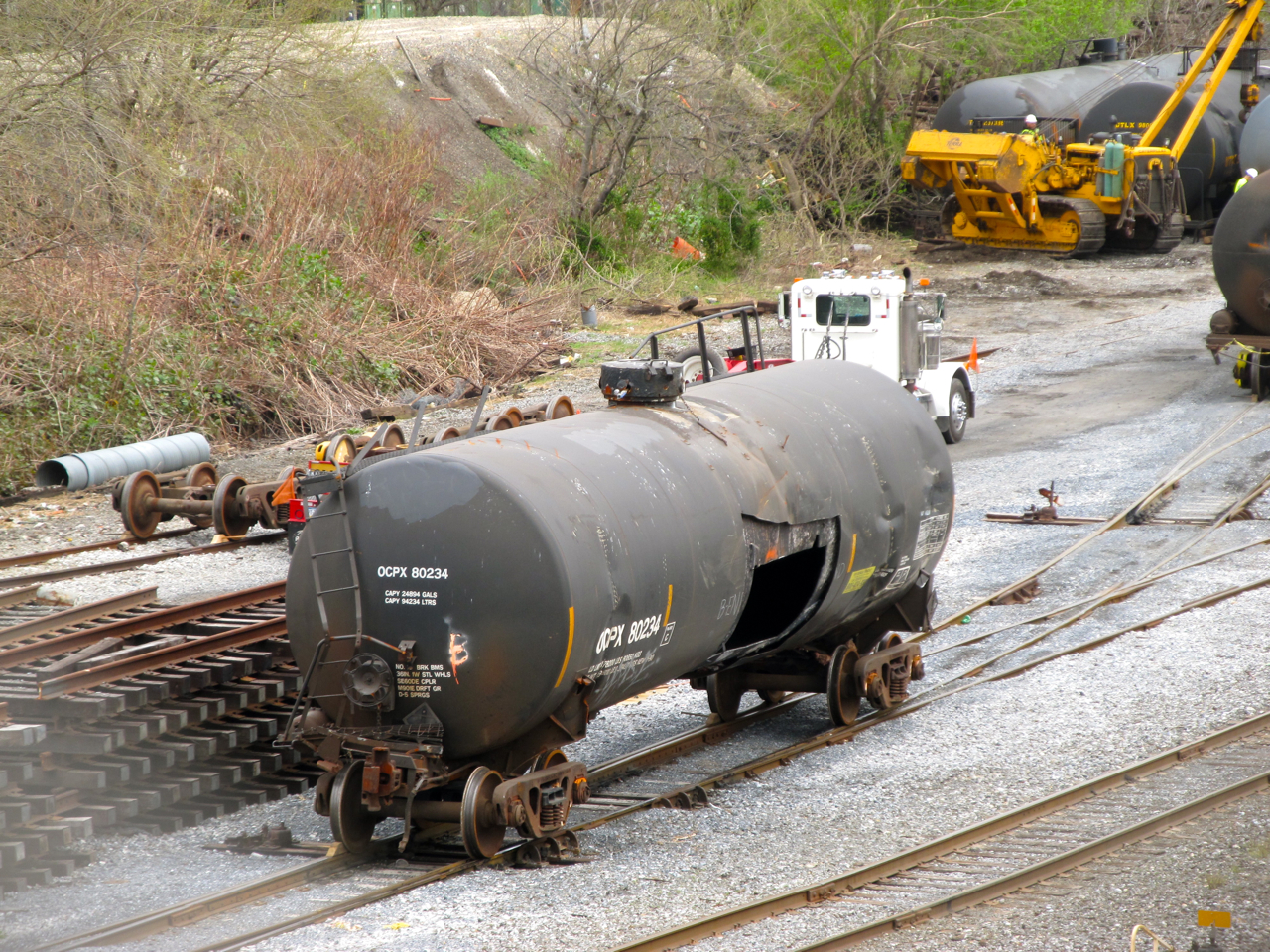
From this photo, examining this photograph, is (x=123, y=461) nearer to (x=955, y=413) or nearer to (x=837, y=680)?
(x=837, y=680)

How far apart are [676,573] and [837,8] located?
32.0 metres

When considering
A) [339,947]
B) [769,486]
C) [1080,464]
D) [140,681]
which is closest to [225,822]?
[140,681]

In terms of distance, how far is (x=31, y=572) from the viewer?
12.6 metres

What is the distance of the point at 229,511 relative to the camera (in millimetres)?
12172

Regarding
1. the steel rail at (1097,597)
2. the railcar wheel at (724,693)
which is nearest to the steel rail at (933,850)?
the railcar wheel at (724,693)

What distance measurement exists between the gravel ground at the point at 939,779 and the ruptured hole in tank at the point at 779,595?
875mm

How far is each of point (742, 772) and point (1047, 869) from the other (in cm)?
236

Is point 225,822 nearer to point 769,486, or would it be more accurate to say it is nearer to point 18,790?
point 18,790

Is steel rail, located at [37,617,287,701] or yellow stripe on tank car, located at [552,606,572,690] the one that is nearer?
yellow stripe on tank car, located at [552,606,572,690]

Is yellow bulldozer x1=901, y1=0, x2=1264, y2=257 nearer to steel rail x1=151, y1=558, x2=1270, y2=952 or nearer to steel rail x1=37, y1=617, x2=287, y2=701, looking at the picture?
steel rail x1=151, y1=558, x2=1270, y2=952

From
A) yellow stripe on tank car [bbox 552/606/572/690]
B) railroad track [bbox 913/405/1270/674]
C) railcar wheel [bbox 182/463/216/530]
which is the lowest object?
railroad track [bbox 913/405/1270/674]

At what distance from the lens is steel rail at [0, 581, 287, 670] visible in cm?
877

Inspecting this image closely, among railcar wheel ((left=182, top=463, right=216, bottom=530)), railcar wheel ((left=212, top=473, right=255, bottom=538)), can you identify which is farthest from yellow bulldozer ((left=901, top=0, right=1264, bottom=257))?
railcar wheel ((left=212, top=473, right=255, bottom=538))

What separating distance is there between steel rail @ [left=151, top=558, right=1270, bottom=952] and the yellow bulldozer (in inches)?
786
